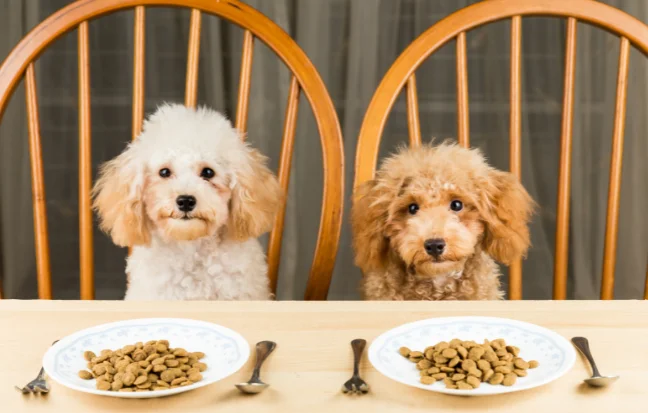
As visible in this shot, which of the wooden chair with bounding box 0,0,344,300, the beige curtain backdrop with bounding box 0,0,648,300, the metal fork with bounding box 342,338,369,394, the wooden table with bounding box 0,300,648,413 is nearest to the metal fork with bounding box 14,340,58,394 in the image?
the wooden table with bounding box 0,300,648,413

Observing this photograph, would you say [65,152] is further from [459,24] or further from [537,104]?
[537,104]

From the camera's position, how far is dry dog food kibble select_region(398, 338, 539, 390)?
60 cm

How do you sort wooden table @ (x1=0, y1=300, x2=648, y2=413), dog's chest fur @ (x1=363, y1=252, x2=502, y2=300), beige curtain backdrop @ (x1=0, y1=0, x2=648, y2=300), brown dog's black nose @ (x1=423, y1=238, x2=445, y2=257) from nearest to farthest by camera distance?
wooden table @ (x1=0, y1=300, x2=648, y2=413)
brown dog's black nose @ (x1=423, y1=238, x2=445, y2=257)
dog's chest fur @ (x1=363, y1=252, x2=502, y2=300)
beige curtain backdrop @ (x1=0, y1=0, x2=648, y2=300)

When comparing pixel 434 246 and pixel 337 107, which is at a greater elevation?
pixel 337 107

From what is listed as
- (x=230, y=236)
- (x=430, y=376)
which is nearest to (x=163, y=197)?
(x=230, y=236)

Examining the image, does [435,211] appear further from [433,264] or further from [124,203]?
[124,203]

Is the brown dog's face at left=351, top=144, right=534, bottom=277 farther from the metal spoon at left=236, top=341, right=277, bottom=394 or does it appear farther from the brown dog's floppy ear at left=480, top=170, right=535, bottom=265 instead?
the metal spoon at left=236, top=341, right=277, bottom=394

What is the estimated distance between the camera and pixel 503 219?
1.15 m

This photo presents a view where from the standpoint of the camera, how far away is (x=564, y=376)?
63 cm

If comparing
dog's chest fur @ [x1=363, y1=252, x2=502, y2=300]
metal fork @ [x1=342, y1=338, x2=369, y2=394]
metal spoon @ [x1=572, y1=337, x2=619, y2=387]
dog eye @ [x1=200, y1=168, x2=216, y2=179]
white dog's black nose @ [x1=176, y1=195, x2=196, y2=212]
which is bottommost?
dog's chest fur @ [x1=363, y1=252, x2=502, y2=300]

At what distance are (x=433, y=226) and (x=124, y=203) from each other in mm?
555

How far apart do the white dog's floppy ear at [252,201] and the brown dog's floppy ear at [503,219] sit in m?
0.38

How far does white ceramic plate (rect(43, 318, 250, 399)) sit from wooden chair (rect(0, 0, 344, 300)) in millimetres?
417

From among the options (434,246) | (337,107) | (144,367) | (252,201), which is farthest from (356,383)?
(337,107)
